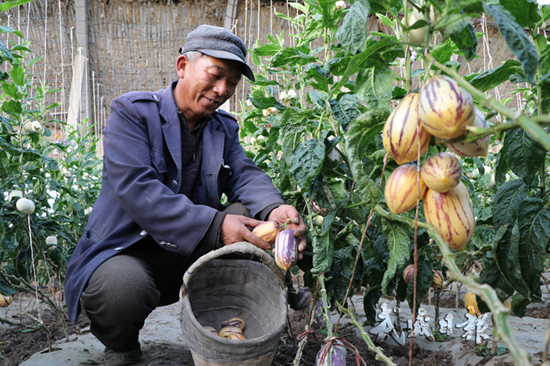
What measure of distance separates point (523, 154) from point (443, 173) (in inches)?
23.9

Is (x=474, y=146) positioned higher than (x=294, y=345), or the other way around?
(x=474, y=146)

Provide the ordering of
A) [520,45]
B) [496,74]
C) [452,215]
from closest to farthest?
1. [520,45]
2. [452,215]
3. [496,74]

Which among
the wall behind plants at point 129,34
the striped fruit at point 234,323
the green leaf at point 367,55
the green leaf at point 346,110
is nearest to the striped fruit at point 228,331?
the striped fruit at point 234,323

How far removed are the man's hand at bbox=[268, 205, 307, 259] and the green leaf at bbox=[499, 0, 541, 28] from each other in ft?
3.06

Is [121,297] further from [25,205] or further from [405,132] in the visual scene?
[405,132]

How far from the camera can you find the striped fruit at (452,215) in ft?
2.65

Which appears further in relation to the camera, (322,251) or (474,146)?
(322,251)

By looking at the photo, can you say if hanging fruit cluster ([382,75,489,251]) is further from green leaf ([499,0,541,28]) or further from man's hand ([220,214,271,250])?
man's hand ([220,214,271,250])

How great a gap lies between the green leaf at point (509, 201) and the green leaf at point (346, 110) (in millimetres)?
515

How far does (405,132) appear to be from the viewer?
79 cm

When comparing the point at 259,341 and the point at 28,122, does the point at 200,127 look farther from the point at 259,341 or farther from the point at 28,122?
the point at 259,341

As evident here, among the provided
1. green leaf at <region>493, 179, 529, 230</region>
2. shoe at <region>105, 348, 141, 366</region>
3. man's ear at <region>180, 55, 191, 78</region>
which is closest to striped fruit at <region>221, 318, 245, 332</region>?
shoe at <region>105, 348, 141, 366</region>

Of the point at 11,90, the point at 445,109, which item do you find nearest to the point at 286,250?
the point at 445,109

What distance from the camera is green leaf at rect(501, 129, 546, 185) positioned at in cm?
121
